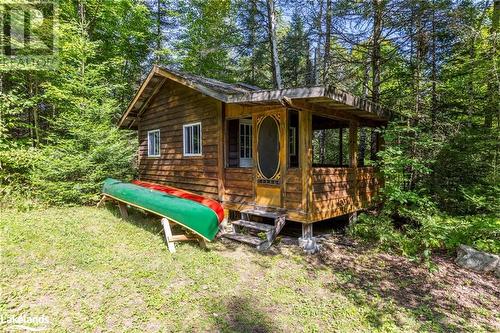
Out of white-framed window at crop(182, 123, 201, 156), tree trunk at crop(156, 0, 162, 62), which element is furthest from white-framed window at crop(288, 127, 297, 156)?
tree trunk at crop(156, 0, 162, 62)

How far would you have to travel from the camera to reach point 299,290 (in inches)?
168

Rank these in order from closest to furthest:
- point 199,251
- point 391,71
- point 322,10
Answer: point 199,251 < point 391,71 < point 322,10

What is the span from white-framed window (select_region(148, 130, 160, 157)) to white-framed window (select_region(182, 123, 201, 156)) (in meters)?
2.02

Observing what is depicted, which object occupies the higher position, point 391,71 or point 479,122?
point 391,71

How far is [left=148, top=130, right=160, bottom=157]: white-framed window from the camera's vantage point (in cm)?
1044

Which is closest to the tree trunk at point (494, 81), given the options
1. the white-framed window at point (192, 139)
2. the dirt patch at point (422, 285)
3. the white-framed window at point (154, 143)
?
the dirt patch at point (422, 285)

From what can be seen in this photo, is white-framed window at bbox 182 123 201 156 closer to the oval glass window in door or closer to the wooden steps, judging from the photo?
the oval glass window in door

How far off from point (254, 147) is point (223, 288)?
11.2 feet

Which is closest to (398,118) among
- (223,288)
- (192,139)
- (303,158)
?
(303,158)

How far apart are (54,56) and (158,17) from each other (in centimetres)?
882

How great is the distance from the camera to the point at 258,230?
6355mm

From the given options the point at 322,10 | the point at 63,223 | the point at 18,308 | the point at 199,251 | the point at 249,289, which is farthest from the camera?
the point at 322,10

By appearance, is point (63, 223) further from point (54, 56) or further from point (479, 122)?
point (479, 122)

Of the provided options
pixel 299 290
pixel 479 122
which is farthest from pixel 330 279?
pixel 479 122
